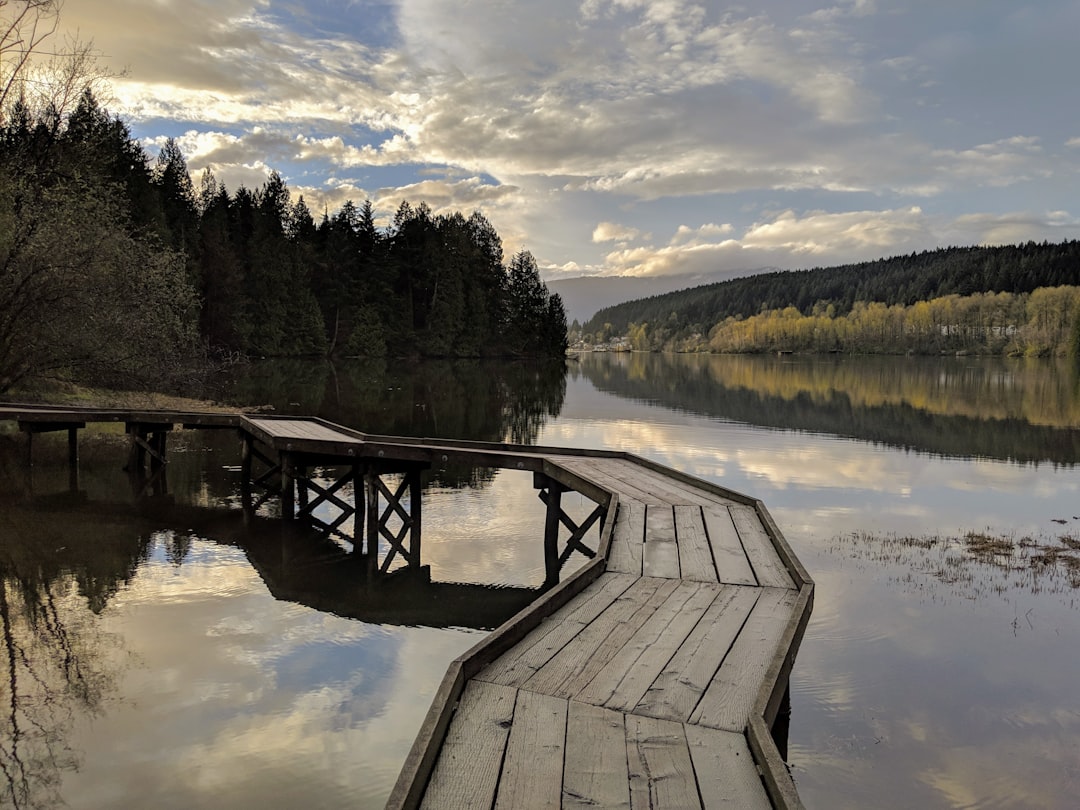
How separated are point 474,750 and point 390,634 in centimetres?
566

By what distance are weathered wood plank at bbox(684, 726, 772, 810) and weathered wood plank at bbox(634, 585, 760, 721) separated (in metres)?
0.26

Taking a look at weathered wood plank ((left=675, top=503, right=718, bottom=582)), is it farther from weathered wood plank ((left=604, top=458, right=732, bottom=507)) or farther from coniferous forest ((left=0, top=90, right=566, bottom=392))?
coniferous forest ((left=0, top=90, right=566, bottom=392))

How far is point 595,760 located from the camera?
3.93 meters

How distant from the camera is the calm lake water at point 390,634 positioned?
637 centimetres

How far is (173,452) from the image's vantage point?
72.3ft

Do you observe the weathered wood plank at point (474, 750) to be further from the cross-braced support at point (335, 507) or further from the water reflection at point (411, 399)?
the water reflection at point (411, 399)

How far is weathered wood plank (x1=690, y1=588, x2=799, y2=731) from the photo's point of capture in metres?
4.44

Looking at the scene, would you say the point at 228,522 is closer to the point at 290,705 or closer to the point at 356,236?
the point at 290,705

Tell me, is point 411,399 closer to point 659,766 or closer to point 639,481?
point 639,481

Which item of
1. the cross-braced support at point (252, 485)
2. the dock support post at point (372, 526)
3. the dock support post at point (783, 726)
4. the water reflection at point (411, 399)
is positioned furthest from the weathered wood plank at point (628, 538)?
the water reflection at point (411, 399)

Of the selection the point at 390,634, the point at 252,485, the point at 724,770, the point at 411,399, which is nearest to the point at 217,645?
the point at 390,634

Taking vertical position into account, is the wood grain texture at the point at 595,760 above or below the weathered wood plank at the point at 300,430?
below

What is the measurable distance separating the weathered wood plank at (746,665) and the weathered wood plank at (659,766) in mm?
260

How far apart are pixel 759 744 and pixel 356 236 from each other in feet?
293
